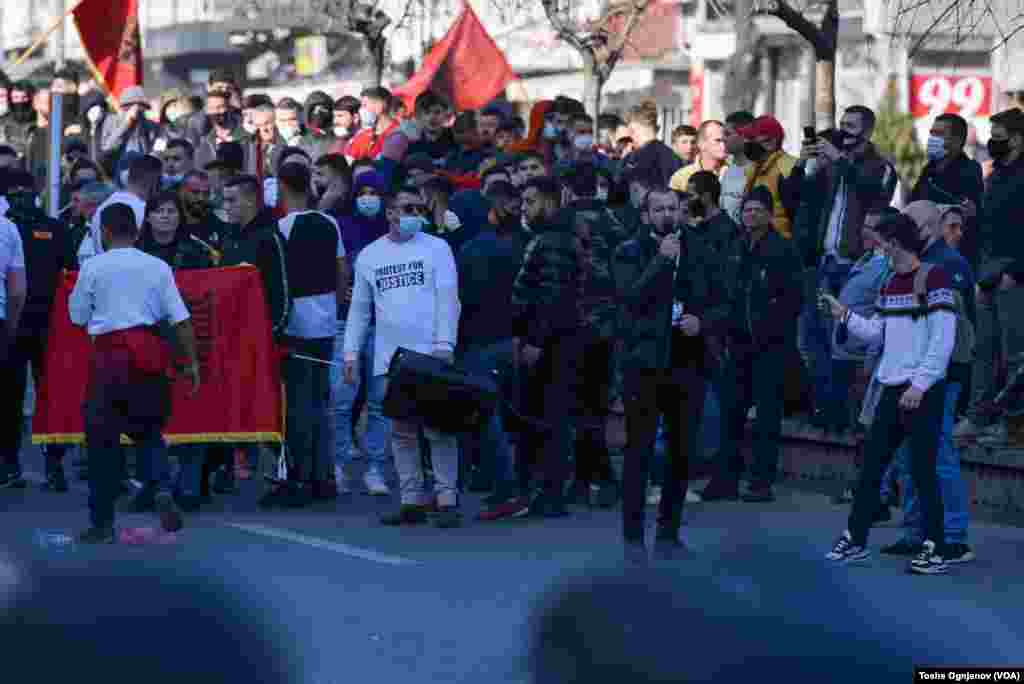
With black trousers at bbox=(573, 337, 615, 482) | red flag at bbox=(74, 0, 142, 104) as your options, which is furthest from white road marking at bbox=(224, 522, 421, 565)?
red flag at bbox=(74, 0, 142, 104)

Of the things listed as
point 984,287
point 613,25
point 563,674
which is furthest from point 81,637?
point 613,25

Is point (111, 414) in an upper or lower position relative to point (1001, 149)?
lower

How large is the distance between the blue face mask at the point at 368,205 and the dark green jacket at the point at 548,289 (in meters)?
2.18

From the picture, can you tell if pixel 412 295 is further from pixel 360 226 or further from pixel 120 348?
pixel 360 226

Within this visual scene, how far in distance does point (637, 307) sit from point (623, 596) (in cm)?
795

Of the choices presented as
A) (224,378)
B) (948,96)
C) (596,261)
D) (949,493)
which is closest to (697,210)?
(596,261)

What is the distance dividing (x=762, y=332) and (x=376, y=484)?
250cm

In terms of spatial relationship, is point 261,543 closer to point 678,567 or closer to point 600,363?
point 600,363

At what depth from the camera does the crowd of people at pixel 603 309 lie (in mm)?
10750

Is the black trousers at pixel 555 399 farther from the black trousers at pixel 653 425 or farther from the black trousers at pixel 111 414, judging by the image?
the black trousers at pixel 111 414

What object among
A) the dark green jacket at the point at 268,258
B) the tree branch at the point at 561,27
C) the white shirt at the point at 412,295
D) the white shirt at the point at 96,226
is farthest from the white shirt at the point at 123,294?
the tree branch at the point at 561,27

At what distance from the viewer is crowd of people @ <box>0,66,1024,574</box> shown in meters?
10.8

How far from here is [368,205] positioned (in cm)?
1412

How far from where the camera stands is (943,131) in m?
13.8
